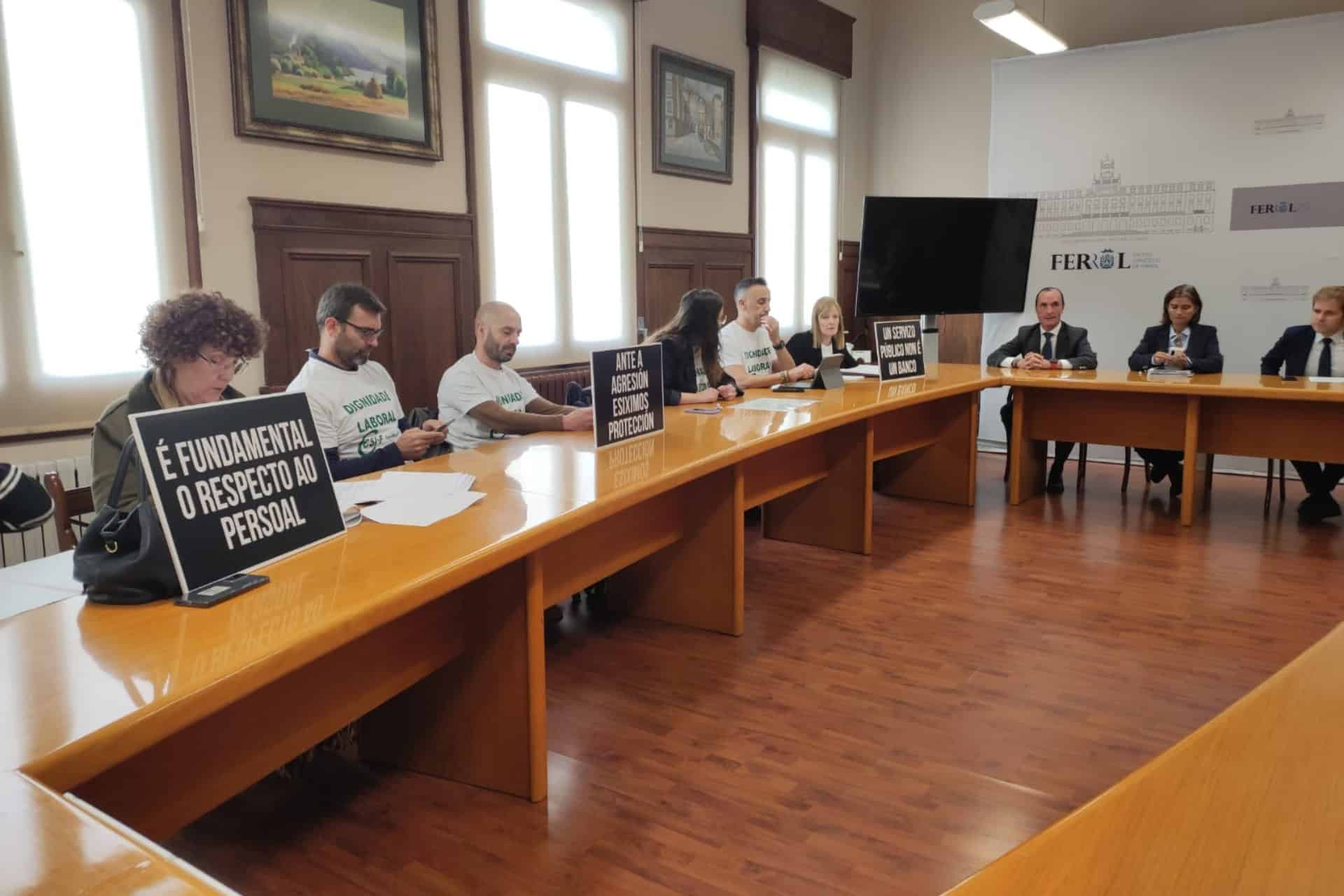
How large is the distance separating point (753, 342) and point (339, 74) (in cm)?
215

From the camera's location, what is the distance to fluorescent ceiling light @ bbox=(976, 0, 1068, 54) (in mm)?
5082

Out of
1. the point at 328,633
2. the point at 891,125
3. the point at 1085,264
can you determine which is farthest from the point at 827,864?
the point at 891,125

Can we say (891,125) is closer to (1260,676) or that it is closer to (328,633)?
(1260,676)

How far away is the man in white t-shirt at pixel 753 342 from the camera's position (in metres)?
4.42

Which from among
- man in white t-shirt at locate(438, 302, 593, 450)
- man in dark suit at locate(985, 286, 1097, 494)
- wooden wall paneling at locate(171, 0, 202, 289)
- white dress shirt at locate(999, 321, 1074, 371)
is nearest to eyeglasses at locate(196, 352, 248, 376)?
man in white t-shirt at locate(438, 302, 593, 450)

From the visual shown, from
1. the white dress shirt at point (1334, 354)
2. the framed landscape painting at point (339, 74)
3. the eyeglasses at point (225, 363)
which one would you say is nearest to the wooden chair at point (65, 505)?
the eyeglasses at point (225, 363)

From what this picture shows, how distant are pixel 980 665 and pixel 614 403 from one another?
1.30 m

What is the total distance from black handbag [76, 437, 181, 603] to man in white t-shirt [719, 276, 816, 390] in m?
3.10

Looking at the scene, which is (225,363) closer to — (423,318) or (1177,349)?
(423,318)

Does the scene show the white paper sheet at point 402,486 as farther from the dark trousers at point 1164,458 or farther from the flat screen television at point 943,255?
the dark trousers at point 1164,458

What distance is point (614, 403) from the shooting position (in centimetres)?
272

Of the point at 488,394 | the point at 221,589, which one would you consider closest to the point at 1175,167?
the point at 488,394

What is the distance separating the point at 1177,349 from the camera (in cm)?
483

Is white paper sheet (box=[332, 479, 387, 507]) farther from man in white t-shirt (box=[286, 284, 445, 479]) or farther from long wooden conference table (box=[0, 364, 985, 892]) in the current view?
man in white t-shirt (box=[286, 284, 445, 479])
